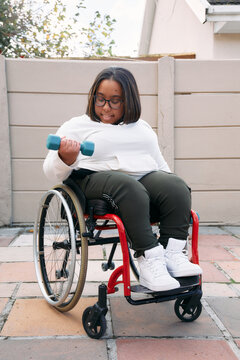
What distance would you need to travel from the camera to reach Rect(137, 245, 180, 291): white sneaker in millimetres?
1346

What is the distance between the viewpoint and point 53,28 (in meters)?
6.39

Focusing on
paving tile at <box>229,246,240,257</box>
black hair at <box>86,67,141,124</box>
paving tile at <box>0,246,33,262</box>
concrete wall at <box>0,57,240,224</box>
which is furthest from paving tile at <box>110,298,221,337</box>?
concrete wall at <box>0,57,240,224</box>

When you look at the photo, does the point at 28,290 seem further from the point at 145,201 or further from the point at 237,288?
the point at 237,288

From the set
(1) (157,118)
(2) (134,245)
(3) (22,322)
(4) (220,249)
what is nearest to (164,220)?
(2) (134,245)

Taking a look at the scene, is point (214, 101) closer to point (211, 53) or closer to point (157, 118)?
point (157, 118)

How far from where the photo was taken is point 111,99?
5.45 ft

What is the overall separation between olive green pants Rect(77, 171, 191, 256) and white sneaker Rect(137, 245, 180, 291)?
0.09 ft

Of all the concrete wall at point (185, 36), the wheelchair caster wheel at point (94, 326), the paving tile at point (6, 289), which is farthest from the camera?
the concrete wall at point (185, 36)

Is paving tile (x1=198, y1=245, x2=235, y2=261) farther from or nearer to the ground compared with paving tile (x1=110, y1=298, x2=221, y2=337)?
nearer to the ground

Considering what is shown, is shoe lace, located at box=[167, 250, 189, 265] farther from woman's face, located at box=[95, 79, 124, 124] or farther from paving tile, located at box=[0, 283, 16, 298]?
paving tile, located at box=[0, 283, 16, 298]

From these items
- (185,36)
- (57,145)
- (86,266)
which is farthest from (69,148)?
(185,36)

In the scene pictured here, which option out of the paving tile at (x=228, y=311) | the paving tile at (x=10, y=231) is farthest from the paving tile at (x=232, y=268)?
the paving tile at (x=10, y=231)

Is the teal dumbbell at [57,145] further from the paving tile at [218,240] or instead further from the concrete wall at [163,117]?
the concrete wall at [163,117]

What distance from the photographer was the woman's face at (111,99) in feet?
5.39
